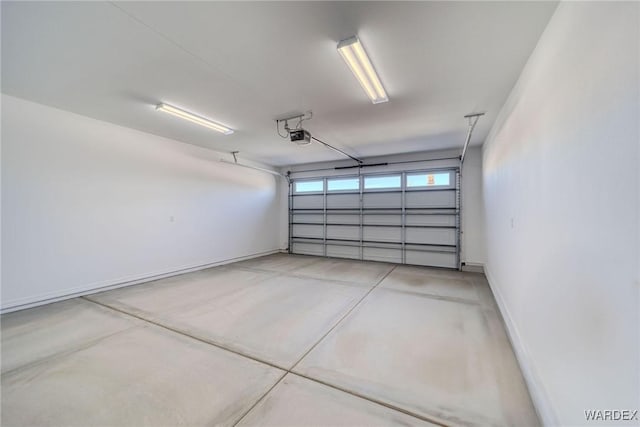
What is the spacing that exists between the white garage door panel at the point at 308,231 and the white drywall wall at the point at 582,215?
5.62m

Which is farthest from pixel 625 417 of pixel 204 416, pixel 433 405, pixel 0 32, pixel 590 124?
pixel 0 32

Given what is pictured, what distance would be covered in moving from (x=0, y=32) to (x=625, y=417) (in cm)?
453

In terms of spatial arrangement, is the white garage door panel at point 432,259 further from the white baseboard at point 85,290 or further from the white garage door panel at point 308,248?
the white baseboard at point 85,290

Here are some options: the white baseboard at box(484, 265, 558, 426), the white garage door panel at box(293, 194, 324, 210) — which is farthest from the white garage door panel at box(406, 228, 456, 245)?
the white baseboard at box(484, 265, 558, 426)

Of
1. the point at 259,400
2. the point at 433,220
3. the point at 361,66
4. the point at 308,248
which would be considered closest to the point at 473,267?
the point at 433,220

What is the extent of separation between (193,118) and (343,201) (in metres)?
4.53

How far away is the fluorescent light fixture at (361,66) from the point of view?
6.40ft

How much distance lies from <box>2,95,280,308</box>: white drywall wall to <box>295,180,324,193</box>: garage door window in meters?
Result: 2.65

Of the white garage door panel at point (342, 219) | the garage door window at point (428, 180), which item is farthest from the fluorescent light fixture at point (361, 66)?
the white garage door panel at point (342, 219)

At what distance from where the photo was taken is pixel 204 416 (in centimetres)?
152

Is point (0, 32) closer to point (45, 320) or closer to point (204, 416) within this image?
point (45, 320)

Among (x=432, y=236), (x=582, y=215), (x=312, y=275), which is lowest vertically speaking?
(x=312, y=275)

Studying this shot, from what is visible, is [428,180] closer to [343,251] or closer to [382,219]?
[382,219]

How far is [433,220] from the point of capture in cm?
591
